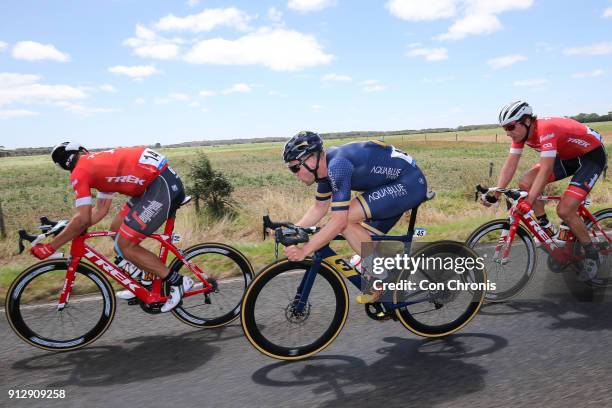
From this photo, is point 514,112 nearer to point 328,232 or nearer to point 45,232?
point 328,232

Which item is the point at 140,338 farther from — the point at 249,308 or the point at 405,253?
the point at 405,253

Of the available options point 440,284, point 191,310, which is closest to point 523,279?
point 440,284

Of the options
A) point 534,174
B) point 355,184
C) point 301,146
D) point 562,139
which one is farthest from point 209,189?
point 301,146

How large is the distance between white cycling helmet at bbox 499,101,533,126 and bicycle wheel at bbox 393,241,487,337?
64.1 inches

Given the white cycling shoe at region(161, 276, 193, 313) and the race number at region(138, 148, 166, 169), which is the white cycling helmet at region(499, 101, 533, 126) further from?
the white cycling shoe at region(161, 276, 193, 313)

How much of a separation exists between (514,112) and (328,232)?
2.68 metres

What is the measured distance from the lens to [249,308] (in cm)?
364

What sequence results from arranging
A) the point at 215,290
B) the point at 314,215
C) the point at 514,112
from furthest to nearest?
1. the point at 514,112
2. the point at 215,290
3. the point at 314,215

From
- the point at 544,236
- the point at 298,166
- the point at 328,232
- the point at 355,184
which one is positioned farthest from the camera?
the point at 544,236

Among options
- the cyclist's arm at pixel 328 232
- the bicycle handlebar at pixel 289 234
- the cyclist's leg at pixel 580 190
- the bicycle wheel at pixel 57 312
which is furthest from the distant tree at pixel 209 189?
the cyclist's arm at pixel 328 232

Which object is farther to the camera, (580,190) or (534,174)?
(534,174)

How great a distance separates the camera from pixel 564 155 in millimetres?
5172

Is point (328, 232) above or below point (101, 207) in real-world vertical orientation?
below

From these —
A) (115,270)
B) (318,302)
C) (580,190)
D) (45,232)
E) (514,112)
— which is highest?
(514,112)
